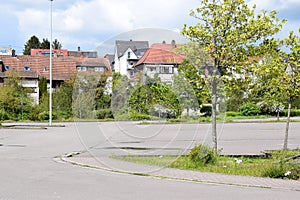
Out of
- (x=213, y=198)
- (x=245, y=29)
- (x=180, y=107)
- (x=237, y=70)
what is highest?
(x=245, y=29)

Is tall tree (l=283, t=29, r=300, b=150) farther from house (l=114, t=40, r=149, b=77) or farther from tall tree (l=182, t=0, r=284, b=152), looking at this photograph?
house (l=114, t=40, r=149, b=77)

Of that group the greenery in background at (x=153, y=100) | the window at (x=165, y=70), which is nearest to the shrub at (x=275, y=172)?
the greenery in background at (x=153, y=100)

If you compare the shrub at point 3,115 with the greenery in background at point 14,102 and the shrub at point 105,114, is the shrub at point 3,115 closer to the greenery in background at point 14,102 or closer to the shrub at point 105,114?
the greenery in background at point 14,102

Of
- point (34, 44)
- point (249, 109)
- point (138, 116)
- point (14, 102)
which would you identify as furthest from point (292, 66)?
point (34, 44)

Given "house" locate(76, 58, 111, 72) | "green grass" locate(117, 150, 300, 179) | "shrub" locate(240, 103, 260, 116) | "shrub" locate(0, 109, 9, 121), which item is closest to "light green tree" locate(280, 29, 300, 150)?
"green grass" locate(117, 150, 300, 179)

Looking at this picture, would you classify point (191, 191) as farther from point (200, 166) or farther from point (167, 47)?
point (167, 47)

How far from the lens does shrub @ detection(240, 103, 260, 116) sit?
4563 cm

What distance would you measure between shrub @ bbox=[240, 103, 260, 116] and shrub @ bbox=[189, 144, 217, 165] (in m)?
34.6

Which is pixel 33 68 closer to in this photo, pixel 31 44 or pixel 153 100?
pixel 31 44

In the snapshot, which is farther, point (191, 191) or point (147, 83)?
point (147, 83)

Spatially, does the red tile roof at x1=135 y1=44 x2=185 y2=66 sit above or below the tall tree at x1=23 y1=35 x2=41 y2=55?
below

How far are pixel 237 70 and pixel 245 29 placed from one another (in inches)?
49.1

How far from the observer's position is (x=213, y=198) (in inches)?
316

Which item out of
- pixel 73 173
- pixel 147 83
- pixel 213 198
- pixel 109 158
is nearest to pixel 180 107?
pixel 147 83
